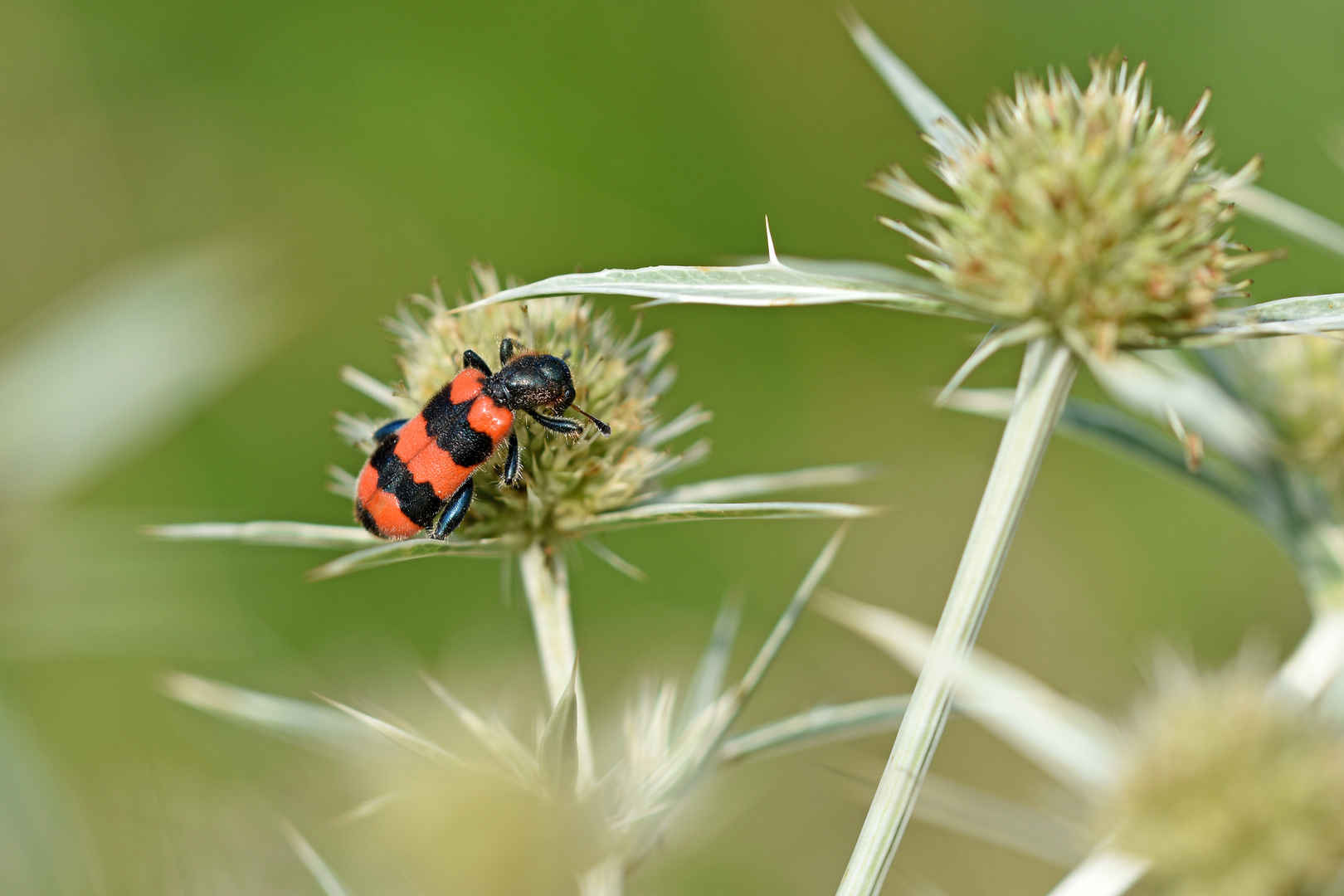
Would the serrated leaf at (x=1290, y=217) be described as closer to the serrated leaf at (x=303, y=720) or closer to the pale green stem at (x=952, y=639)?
the pale green stem at (x=952, y=639)

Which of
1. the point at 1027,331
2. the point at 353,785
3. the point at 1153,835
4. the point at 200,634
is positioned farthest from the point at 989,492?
the point at 200,634

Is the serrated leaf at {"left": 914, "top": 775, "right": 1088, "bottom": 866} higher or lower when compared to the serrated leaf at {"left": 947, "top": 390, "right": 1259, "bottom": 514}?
lower

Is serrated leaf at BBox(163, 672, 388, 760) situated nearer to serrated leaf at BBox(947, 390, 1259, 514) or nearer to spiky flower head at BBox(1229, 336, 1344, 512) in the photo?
serrated leaf at BBox(947, 390, 1259, 514)

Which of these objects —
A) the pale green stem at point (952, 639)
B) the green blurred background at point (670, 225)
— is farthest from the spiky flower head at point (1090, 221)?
the green blurred background at point (670, 225)

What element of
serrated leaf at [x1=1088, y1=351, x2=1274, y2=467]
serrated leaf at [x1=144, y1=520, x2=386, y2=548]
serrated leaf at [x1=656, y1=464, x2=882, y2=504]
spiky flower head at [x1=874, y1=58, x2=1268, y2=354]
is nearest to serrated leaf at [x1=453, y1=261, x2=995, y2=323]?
spiky flower head at [x1=874, y1=58, x2=1268, y2=354]

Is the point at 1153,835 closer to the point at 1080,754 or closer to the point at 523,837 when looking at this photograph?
the point at 1080,754

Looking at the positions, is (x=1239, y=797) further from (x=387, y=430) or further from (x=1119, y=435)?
(x=387, y=430)
